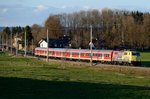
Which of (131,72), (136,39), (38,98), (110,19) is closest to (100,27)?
(110,19)

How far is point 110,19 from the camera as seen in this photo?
15400 centimetres

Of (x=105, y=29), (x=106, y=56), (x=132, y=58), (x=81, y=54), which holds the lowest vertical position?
(x=132, y=58)

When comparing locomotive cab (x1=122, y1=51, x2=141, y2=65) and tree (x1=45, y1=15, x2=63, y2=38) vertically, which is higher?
tree (x1=45, y1=15, x2=63, y2=38)

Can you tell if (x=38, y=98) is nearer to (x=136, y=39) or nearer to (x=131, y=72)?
(x=131, y=72)

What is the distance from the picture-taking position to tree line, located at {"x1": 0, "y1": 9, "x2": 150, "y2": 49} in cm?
13925

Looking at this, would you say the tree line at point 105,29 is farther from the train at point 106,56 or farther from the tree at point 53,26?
the train at point 106,56

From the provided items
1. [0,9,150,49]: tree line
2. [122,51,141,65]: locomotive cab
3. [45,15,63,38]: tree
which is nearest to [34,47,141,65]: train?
[122,51,141,65]: locomotive cab

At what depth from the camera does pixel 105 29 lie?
484 ft

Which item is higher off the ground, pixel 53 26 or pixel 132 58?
pixel 53 26

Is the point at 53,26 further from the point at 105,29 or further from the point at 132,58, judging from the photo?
the point at 132,58

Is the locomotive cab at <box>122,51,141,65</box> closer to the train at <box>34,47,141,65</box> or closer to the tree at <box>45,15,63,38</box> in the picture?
the train at <box>34,47,141,65</box>

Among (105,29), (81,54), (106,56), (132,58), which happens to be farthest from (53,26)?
(132,58)

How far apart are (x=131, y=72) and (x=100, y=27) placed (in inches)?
3963

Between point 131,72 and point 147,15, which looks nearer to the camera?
point 131,72
